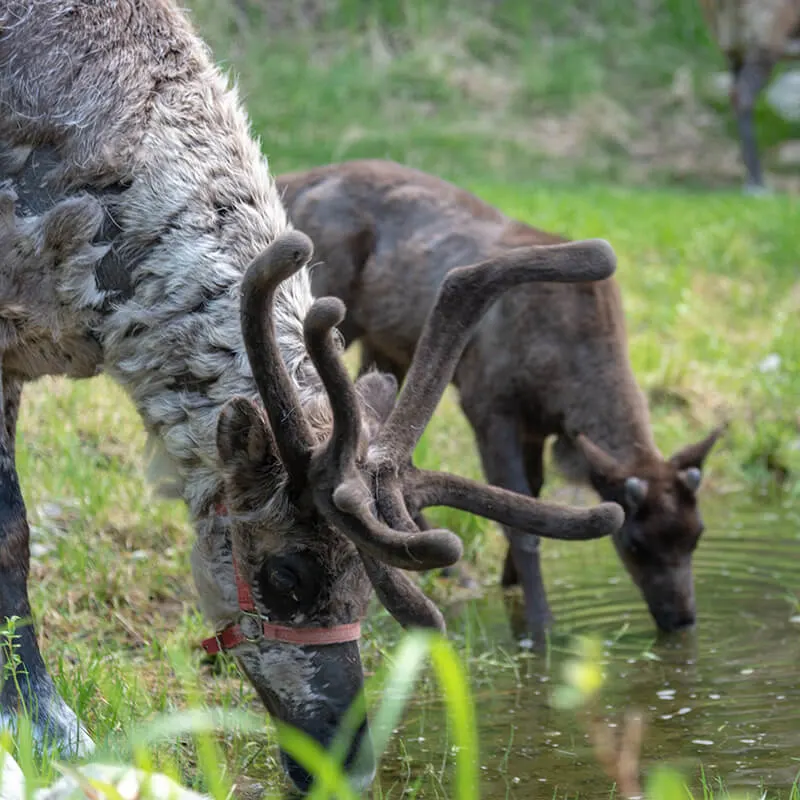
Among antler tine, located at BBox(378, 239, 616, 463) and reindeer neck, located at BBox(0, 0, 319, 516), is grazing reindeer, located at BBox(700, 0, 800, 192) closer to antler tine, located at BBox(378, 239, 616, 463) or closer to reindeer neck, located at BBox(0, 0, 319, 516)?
antler tine, located at BBox(378, 239, 616, 463)

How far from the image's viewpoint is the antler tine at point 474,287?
411 centimetres

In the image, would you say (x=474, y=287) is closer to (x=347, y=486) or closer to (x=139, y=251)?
(x=347, y=486)

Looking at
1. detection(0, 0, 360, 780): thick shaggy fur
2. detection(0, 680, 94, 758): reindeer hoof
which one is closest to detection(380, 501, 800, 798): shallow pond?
detection(0, 0, 360, 780): thick shaggy fur

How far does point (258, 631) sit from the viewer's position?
4.07m

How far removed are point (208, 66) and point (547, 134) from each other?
46.6 ft

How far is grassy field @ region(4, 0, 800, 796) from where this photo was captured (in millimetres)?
5547

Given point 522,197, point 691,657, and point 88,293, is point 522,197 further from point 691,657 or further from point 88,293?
point 88,293

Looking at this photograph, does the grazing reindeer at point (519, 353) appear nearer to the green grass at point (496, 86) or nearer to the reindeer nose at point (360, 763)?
Answer: the reindeer nose at point (360, 763)

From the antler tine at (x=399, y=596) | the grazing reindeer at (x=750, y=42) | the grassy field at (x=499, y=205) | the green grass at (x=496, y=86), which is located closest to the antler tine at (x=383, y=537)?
the antler tine at (x=399, y=596)

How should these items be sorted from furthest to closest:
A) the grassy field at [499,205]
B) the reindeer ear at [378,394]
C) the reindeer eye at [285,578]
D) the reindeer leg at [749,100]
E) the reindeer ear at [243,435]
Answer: the reindeer leg at [749,100]
the grassy field at [499,205]
the reindeer ear at [378,394]
the reindeer eye at [285,578]
the reindeer ear at [243,435]

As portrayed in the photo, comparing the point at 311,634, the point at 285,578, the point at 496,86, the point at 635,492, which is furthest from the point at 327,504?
the point at 496,86

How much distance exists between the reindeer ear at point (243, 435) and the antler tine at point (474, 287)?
43cm

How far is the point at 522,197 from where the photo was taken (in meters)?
12.6

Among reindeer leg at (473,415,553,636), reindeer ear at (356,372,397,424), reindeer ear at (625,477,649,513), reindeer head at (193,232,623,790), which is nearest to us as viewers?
reindeer head at (193,232,623,790)
